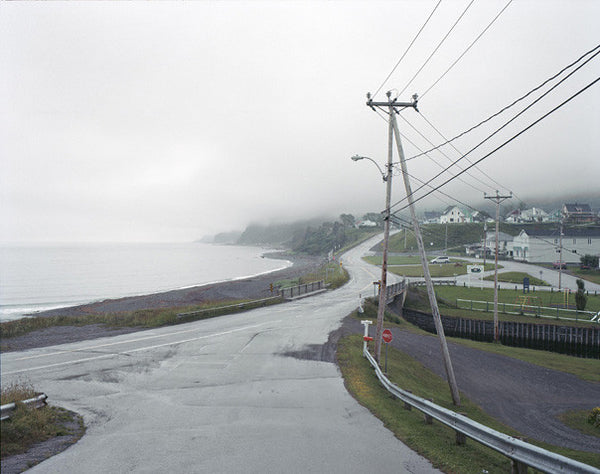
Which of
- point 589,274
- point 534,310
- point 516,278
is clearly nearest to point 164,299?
point 534,310

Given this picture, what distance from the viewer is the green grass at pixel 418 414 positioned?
6609mm

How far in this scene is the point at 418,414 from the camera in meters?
9.84

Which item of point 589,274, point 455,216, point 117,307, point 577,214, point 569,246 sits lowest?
point 117,307

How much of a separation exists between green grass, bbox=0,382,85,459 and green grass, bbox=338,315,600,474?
7.72 metres

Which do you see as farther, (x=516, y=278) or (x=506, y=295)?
(x=516, y=278)

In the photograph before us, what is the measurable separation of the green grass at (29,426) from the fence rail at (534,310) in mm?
40745

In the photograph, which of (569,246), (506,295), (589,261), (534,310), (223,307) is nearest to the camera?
(223,307)

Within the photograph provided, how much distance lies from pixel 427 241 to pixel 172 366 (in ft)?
434

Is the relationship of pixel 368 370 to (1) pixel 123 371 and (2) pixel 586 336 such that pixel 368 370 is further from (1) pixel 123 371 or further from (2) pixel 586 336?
(2) pixel 586 336

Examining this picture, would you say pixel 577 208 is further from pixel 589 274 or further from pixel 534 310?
pixel 534 310

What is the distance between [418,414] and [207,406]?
20.2ft

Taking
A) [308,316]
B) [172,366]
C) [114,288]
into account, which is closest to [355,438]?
[172,366]

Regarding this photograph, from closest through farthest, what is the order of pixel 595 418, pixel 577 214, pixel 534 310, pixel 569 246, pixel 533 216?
pixel 595 418, pixel 534 310, pixel 569 246, pixel 577 214, pixel 533 216

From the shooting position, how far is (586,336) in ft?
106
